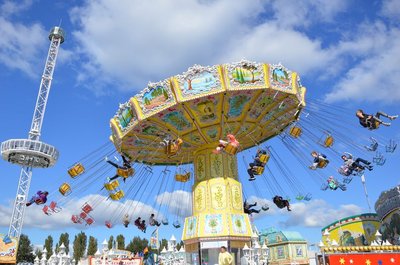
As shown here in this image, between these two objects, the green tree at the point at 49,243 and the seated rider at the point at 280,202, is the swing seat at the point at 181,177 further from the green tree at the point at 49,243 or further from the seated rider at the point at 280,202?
the green tree at the point at 49,243

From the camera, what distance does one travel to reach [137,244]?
61250 millimetres

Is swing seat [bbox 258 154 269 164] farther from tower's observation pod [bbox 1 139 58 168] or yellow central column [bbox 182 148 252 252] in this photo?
tower's observation pod [bbox 1 139 58 168]

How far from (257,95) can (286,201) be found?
6437mm

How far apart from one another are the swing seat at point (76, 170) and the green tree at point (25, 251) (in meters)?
39.6

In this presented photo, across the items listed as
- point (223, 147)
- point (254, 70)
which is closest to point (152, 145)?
point (223, 147)

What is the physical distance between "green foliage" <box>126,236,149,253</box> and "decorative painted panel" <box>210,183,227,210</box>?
4584cm

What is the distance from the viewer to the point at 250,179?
18.3 m

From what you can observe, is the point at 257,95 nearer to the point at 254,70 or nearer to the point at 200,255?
the point at 254,70

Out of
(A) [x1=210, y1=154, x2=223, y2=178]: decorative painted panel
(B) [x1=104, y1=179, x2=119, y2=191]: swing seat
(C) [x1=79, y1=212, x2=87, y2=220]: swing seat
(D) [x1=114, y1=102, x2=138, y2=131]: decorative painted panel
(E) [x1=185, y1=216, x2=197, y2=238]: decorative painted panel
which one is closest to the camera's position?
(D) [x1=114, y1=102, x2=138, y2=131]: decorative painted panel

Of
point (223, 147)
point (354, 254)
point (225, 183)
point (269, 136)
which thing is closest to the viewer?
point (354, 254)

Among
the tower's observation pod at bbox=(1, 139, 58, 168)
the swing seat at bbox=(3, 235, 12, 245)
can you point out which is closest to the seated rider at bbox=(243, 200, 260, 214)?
the swing seat at bbox=(3, 235, 12, 245)

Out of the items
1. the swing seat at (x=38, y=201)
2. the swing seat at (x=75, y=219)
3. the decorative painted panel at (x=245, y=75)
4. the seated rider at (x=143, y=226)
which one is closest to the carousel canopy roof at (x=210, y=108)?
the decorative painted panel at (x=245, y=75)

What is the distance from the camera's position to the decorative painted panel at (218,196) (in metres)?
17.8

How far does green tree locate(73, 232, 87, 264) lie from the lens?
51.6 metres
